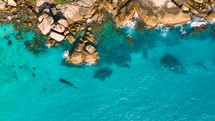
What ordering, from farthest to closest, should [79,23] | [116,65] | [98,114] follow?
[79,23] < [116,65] < [98,114]

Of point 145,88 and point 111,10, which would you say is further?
point 111,10

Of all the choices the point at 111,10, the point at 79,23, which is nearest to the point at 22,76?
the point at 79,23

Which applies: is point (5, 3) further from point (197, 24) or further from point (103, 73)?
point (197, 24)

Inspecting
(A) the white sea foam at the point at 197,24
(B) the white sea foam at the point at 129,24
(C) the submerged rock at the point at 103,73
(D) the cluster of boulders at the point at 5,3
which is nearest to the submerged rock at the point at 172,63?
(A) the white sea foam at the point at 197,24

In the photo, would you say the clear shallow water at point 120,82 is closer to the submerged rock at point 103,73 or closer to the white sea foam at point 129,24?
the submerged rock at point 103,73

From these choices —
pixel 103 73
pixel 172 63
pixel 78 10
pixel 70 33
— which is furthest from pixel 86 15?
pixel 172 63

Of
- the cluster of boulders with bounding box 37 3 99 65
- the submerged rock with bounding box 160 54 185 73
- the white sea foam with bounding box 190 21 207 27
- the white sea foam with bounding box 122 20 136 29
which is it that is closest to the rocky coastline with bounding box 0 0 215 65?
the cluster of boulders with bounding box 37 3 99 65

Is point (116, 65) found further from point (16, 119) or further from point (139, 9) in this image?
point (16, 119)
